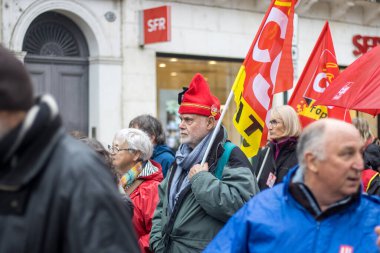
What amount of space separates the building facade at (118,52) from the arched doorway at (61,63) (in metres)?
0.02

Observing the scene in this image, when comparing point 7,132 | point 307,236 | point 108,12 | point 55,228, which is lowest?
point 307,236

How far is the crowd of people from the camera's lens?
2.22m

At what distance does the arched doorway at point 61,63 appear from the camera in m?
13.4

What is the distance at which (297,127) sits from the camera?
6.88 m

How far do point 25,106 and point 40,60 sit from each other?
11477mm

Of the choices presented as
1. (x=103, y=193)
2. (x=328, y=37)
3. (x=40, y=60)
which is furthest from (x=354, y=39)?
(x=103, y=193)

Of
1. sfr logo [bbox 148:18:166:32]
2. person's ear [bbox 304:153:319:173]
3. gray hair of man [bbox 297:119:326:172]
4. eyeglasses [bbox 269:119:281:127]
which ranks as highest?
sfr logo [bbox 148:18:166:32]

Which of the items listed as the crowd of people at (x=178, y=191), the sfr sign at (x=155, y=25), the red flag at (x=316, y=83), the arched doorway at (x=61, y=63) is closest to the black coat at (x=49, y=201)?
the crowd of people at (x=178, y=191)

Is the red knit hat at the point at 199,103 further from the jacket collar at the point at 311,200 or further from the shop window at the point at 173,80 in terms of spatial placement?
the shop window at the point at 173,80

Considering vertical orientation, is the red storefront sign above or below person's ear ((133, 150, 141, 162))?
above

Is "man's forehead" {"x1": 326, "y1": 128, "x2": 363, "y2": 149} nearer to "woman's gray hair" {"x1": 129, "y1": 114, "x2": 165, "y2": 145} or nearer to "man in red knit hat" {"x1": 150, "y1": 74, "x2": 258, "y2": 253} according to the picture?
"man in red knit hat" {"x1": 150, "y1": 74, "x2": 258, "y2": 253}

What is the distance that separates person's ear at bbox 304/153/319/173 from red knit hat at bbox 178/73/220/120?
207 cm

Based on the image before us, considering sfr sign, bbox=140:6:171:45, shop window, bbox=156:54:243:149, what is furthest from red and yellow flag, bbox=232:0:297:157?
shop window, bbox=156:54:243:149

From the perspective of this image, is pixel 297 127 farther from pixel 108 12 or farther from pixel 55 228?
pixel 108 12
